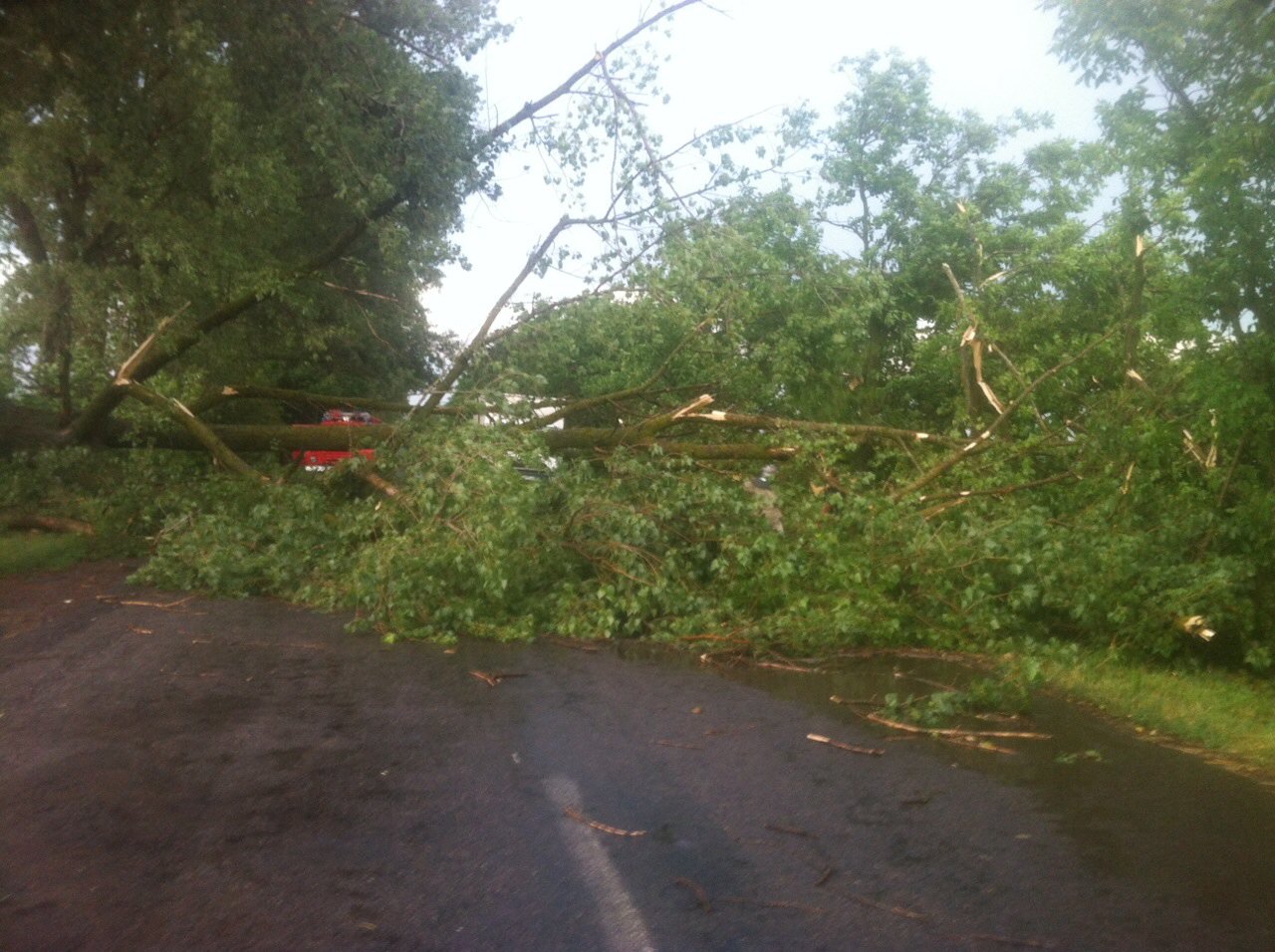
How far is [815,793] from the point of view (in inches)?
205

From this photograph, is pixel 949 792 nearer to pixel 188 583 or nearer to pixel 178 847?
pixel 178 847

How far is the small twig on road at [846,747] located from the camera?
19.9 feet

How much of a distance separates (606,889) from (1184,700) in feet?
16.4

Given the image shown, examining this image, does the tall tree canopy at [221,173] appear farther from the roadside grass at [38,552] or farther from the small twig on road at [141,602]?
the small twig on road at [141,602]

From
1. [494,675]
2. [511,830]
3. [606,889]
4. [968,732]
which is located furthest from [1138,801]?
[494,675]

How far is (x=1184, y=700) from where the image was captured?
7.45 meters

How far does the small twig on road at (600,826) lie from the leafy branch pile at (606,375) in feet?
13.3

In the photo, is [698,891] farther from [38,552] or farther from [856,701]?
[38,552]

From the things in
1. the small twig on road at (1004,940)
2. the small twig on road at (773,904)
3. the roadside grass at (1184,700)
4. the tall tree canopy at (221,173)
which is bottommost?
the small twig on road at (773,904)

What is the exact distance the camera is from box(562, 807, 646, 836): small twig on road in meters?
4.57

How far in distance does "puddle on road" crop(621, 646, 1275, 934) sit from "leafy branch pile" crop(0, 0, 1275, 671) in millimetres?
1800

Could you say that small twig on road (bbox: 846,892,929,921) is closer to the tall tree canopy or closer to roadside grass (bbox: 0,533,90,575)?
the tall tree canopy

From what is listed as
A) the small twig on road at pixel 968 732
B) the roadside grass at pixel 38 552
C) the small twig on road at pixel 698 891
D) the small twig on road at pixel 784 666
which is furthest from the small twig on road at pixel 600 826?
the roadside grass at pixel 38 552

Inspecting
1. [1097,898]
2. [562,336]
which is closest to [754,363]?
[562,336]
